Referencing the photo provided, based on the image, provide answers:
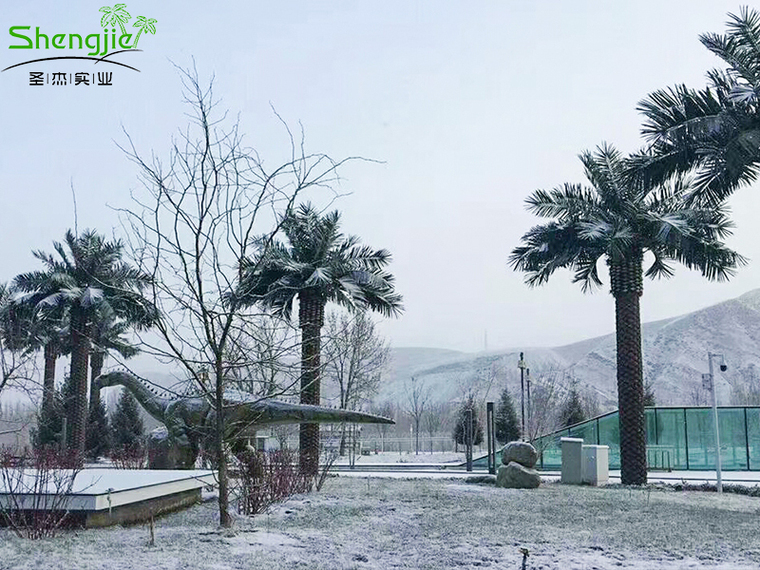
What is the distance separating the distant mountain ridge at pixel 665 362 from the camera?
13350 cm

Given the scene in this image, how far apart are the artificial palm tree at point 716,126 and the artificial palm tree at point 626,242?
11.6ft

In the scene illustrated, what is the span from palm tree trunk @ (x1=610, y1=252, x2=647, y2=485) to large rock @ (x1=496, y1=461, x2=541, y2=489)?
2.35m

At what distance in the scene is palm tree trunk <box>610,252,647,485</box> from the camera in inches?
755

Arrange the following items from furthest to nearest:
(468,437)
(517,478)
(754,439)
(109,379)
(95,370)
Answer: (95,370), (468,437), (754,439), (109,379), (517,478)

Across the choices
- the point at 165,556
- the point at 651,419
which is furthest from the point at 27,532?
the point at 651,419

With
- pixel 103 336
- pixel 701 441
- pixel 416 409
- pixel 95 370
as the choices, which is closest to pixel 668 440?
pixel 701 441

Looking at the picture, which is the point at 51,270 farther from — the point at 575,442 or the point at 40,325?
the point at 575,442

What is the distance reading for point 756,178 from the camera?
14734 mm

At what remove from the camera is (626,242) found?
19328mm

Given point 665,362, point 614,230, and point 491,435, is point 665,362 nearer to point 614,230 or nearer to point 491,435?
point 491,435

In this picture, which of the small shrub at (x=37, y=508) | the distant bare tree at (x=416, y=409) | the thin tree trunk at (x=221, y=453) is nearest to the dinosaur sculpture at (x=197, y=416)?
the thin tree trunk at (x=221, y=453)

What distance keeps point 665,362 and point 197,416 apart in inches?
5620

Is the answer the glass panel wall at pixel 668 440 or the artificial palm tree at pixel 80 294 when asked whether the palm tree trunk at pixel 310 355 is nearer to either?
the artificial palm tree at pixel 80 294

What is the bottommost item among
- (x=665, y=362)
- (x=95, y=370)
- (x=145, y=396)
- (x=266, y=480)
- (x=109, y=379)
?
(x=266, y=480)
